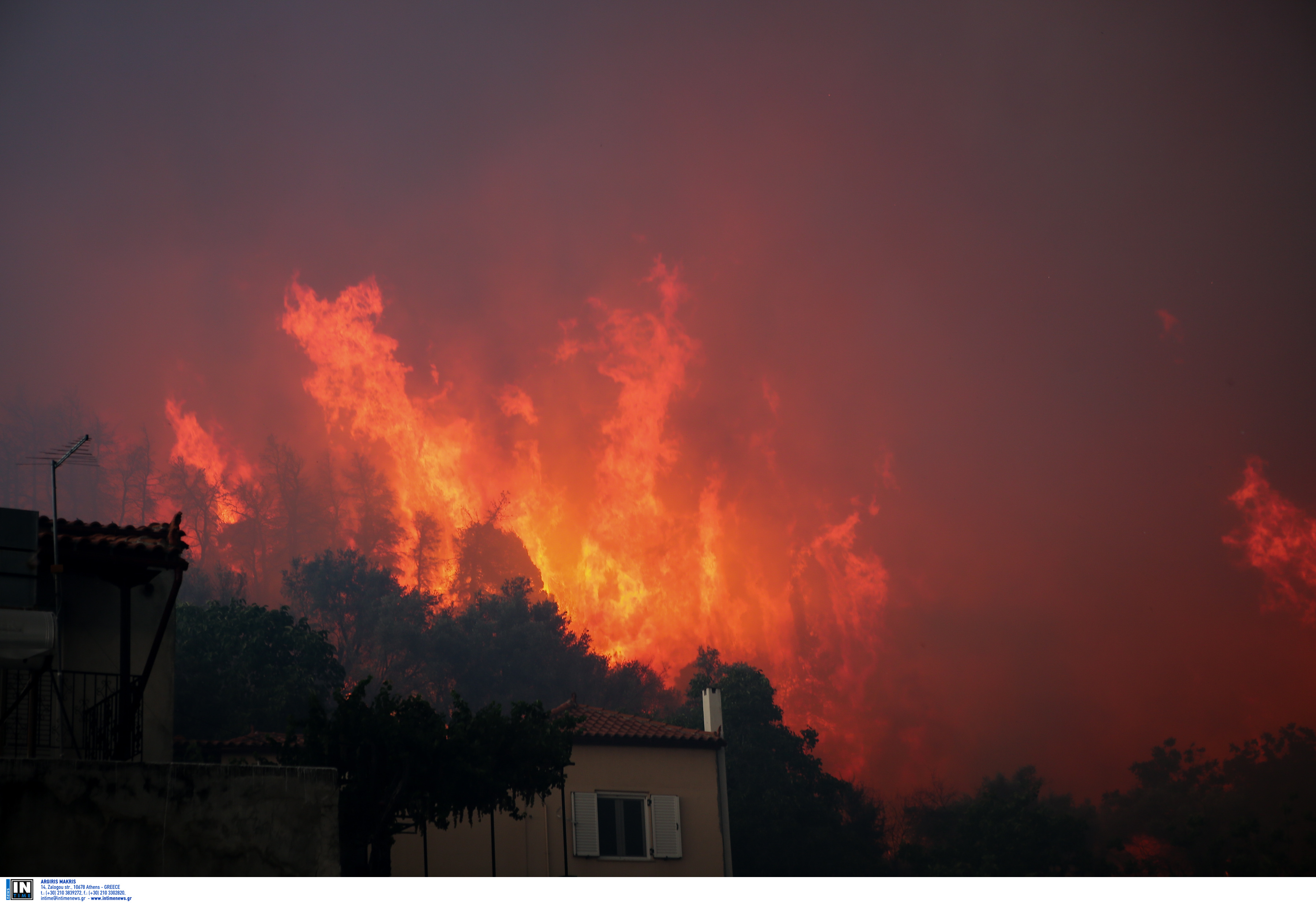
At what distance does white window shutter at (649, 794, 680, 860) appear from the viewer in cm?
2345

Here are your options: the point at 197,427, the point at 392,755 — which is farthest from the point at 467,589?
the point at 392,755

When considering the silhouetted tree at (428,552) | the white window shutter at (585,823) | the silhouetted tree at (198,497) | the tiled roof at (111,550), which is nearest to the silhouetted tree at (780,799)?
the white window shutter at (585,823)

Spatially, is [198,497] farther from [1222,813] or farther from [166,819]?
[166,819]

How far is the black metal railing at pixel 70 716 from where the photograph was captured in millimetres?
12328

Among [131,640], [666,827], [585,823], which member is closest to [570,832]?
[585,823]

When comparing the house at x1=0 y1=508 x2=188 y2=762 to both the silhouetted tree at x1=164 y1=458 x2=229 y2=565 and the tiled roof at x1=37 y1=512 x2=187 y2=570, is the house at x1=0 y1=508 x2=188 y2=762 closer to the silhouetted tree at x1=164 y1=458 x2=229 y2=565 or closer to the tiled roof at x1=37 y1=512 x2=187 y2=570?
the tiled roof at x1=37 y1=512 x2=187 y2=570

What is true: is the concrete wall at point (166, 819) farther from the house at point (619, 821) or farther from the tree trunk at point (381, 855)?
the house at point (619, 821)

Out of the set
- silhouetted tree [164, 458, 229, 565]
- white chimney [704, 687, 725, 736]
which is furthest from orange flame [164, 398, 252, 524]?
white chimney [704, 687, 725, 736]

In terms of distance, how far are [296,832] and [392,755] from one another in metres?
3.32

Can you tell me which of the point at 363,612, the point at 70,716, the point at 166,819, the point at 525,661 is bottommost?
the point at 166,819

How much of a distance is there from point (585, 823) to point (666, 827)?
1.85 m

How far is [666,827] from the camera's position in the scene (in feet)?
77.4
